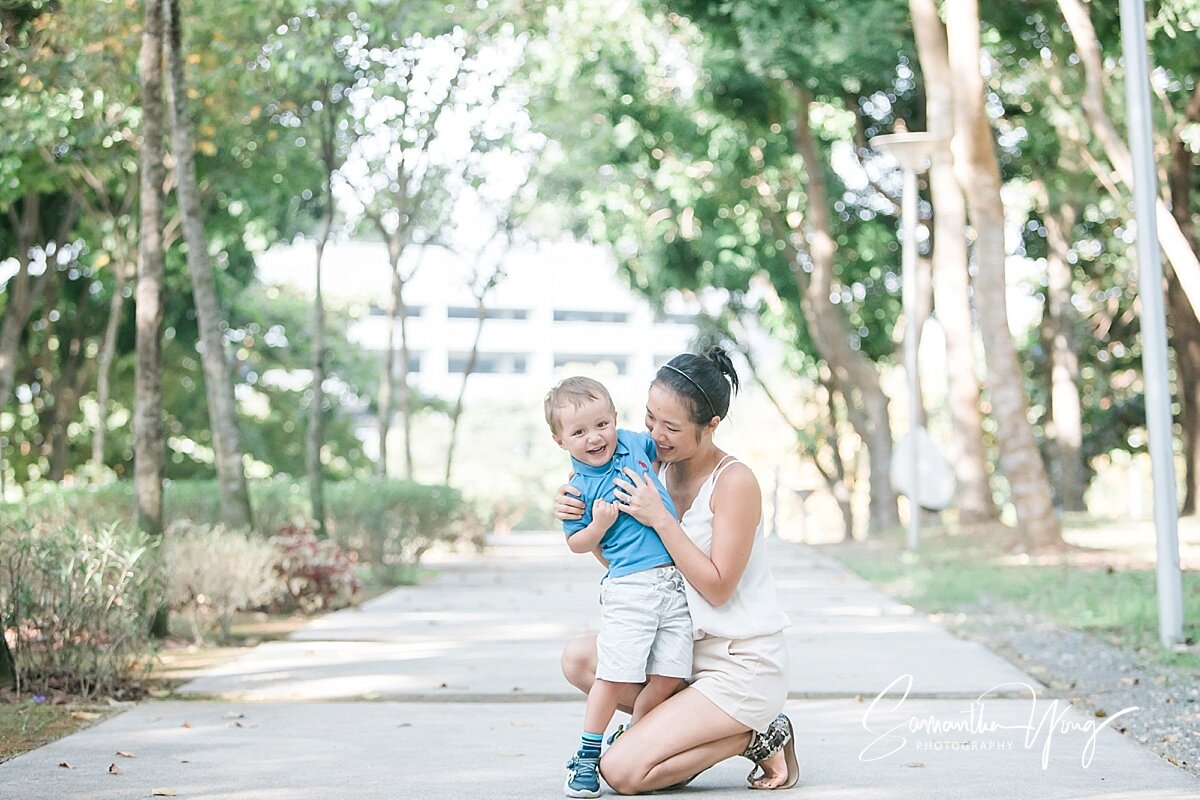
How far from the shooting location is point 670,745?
547 centimetres

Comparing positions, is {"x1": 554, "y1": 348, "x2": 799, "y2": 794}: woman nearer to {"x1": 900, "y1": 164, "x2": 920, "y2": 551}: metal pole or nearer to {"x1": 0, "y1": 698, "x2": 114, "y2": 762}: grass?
{"x1": 0, "y1": 698, "x2": 114, "y2": 762}: grass

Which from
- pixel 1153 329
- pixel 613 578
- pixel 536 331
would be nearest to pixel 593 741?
pixel 613 578

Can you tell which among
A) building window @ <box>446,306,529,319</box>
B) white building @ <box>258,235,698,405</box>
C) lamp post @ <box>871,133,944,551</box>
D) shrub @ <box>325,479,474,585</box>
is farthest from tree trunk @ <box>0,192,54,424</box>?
building window @ <box>446,306,529,319</box>

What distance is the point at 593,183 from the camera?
30219 millimetres

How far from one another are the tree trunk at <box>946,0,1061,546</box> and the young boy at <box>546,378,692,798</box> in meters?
12.6

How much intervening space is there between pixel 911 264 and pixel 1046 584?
25.0 feet

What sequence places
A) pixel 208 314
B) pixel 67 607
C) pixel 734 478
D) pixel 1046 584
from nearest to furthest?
pixel 734 478, pixel 67 607, pixel 208 314, pixel 1046 584

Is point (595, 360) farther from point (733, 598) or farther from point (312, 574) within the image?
point (733, 598)

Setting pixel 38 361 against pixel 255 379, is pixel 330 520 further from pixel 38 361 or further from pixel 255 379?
pixel 255 379

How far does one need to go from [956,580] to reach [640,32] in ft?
48.8

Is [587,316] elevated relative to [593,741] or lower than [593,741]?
elevated

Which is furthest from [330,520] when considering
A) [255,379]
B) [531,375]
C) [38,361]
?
[531,375]

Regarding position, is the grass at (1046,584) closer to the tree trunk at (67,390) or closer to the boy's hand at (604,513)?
the boy's hand at (604,513)

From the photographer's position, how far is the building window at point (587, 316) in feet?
313
